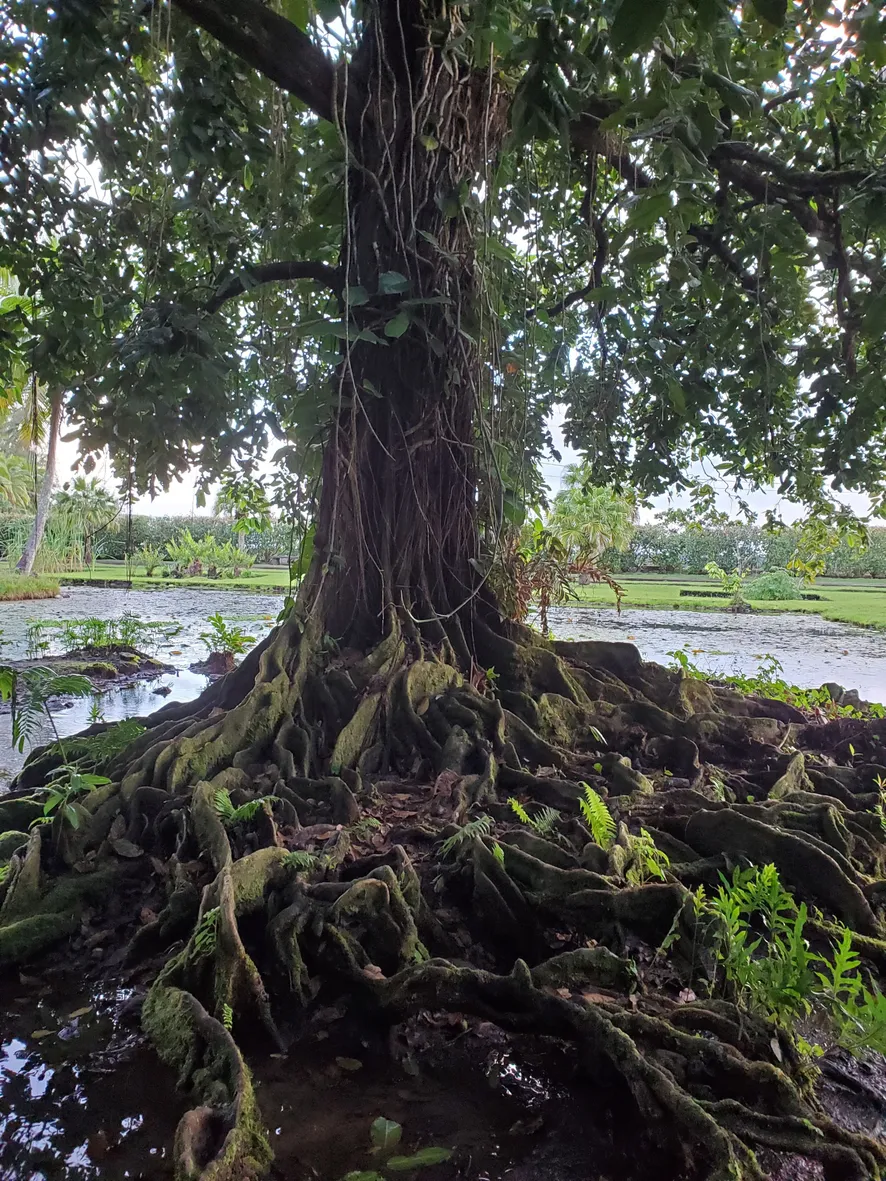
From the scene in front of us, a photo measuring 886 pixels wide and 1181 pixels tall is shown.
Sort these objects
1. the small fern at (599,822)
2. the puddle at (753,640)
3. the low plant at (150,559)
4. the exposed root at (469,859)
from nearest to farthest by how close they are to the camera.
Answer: the exposed root at (469,859) < the small fern at (599,822) < the puddle at (753,640) < the low plant at (150,559)

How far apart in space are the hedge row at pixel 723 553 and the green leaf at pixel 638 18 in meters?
10.9

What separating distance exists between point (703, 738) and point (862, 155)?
9.20 feet

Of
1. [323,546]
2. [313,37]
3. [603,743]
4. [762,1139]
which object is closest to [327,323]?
[323,546]

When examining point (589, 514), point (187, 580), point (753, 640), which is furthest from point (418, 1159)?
point (187, 580)

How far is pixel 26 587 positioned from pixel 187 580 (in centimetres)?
581

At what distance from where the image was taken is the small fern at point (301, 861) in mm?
2143

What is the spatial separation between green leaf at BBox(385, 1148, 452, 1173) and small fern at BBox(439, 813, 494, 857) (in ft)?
3.01

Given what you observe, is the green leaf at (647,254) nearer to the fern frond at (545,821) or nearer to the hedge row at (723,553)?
the fern frond at (545,821)

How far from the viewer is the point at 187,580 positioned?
742 inches

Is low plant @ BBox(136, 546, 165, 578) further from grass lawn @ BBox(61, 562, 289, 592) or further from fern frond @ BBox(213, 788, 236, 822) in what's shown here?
fern frond @ BBox(213, 788, 236, 822)

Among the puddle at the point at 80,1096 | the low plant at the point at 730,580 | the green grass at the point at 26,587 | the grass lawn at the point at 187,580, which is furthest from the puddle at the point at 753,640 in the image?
the green grass at the point at 26,587

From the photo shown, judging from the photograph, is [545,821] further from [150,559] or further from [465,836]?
[150,559]

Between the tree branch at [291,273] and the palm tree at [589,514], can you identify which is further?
the palm tree at [589,514]

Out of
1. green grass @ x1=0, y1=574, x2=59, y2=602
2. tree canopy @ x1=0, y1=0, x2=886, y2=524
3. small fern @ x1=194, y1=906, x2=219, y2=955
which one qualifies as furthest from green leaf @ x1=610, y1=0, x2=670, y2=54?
green grass @ x1=0, y1=574, x2=59, y2=602
